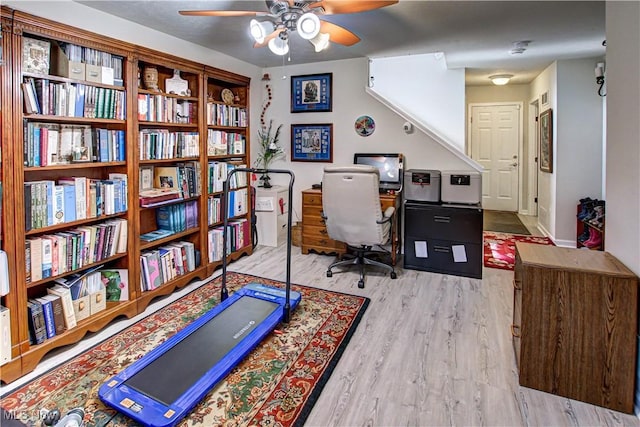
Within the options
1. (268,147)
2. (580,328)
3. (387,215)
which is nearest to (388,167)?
(387,215)

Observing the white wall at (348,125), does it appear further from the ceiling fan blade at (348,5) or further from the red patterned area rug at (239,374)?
the ceiling fan blade at (348,5)

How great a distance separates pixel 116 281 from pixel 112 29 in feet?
6.40

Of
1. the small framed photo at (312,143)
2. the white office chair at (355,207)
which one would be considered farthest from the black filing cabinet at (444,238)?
the small framed photo at (312,143)

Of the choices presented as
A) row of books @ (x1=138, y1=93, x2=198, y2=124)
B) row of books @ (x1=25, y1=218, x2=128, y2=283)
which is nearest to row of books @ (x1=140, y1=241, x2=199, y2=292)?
row of books @ (x1=25, y1=218, x2=128, y2=283)

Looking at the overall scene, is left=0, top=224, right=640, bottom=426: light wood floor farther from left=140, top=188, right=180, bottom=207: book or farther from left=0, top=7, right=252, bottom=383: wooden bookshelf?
left=140, top=188, right=180, bottom=207: book

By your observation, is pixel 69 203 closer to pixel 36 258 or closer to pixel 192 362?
pixel 36 258

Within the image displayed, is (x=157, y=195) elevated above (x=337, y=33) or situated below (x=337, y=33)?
below

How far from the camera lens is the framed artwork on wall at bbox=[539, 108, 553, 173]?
4926 mm

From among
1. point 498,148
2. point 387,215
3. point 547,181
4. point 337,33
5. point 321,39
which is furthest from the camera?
point 498,148

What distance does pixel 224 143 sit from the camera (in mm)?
3959

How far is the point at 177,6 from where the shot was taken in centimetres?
268

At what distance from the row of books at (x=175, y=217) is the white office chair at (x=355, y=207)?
1.32m

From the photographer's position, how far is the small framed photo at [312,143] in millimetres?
4699

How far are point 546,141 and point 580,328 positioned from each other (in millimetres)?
4189
